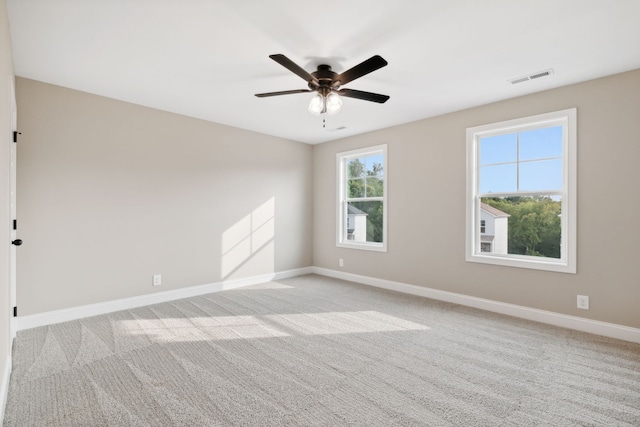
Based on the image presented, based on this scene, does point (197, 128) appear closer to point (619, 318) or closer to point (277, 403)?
point (277, 403)

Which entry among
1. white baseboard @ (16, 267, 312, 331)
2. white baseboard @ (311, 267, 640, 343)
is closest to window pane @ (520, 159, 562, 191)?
white baseboard @ (311, 267, 640, 343)

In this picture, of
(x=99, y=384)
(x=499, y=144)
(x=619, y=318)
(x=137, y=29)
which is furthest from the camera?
(x=499, y=144)

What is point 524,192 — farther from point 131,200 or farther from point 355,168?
point 131,200

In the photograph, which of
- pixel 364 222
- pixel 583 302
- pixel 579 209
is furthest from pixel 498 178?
pixel 364 222

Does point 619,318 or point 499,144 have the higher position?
point 499,144

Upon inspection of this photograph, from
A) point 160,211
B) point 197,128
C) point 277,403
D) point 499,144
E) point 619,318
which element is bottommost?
point 277,403

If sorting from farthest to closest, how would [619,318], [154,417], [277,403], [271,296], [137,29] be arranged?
[271,296]
[619,318]
[137,29]
[277,403]
[154,417]

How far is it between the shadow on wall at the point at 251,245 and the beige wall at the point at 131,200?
0.02m

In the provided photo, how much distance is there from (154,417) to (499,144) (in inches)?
173

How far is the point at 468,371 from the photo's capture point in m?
2.44

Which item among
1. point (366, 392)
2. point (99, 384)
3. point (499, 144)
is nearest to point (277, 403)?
point (366, 392)

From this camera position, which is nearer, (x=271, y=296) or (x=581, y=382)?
(x=581, y=382)

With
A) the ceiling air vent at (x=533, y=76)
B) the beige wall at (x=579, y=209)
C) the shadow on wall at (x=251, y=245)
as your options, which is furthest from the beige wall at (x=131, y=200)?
the ceiling air vent at (x=533, y=76)

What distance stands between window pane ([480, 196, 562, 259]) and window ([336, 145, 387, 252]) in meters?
1.56
